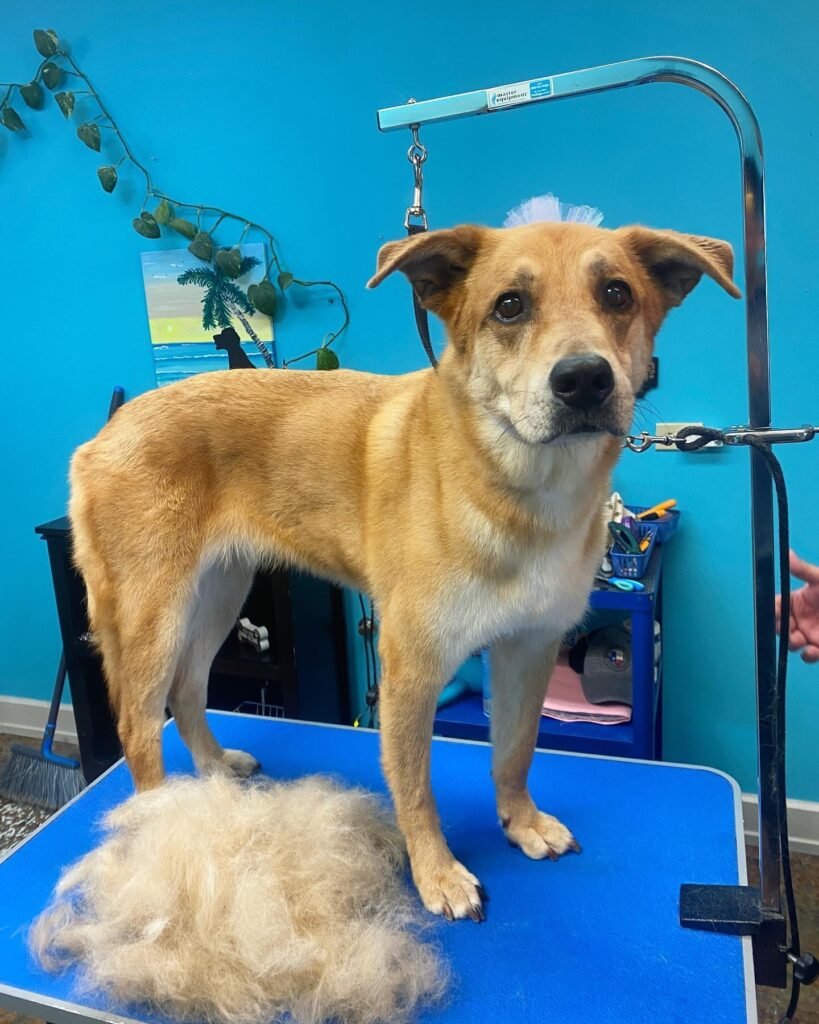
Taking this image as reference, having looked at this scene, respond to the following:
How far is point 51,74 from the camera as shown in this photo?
232 cm

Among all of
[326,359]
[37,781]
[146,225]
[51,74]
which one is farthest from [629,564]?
[51,74]

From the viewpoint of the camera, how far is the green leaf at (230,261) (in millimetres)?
2275

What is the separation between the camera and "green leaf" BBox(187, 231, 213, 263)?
228 cm

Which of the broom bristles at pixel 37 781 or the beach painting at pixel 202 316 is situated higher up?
the beach painting at pixel 202 316

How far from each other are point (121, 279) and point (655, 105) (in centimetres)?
172

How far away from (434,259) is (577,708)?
131cm

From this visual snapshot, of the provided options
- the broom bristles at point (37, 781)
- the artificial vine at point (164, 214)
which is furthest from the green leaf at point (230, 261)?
the broom bristles at point (37, 781)

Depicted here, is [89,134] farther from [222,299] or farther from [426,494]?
[426,494]

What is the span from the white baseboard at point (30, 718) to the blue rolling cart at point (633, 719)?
173 centimetres

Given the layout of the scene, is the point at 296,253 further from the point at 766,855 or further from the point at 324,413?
the point at 766,855

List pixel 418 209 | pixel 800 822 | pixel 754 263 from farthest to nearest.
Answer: pixel 800 822, pixel 418 209, pixel 754 263

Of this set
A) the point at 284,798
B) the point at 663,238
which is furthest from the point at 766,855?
the point at 663,238

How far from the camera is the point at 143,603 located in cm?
129

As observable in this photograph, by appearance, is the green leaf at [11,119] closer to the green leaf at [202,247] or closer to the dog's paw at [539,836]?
the green leaf at [202,247]
